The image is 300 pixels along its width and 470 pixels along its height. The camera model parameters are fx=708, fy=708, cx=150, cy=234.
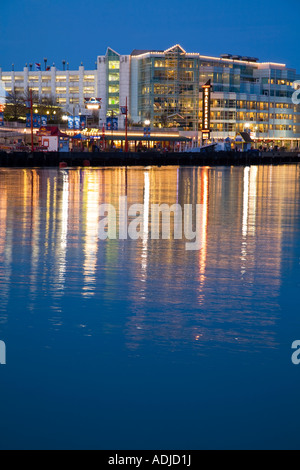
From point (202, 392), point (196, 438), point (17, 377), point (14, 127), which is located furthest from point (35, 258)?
point (14, 127)

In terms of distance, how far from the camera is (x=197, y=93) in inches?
5276

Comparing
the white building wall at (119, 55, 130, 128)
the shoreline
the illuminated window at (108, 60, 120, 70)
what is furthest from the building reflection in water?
the illuminated window at (108, 60, 120, 70)

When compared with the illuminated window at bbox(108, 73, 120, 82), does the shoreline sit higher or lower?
lower

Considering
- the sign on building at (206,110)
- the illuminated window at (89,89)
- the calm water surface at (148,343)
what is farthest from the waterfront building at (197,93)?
the calm water surface at (148,343)

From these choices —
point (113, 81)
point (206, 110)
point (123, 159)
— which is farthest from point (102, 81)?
point (123, 159)

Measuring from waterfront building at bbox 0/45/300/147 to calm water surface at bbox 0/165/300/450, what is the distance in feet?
384

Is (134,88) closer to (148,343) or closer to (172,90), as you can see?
(172,90)

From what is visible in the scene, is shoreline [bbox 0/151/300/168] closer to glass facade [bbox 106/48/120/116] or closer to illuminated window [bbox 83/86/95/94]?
glass facade [bbox 106/48/120/116]

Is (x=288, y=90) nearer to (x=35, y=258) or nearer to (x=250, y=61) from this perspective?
(x=250, y=61)

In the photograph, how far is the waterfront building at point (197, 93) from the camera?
436 ft

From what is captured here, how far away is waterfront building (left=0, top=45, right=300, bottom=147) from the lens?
133 meters

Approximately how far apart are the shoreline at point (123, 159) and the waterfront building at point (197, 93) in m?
31.6

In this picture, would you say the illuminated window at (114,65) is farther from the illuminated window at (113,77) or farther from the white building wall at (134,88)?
the white building wall at (134,88)

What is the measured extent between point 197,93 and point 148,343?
425 feet
